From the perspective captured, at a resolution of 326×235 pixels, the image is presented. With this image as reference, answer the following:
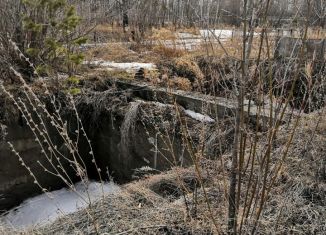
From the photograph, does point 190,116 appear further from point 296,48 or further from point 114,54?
point 114,54

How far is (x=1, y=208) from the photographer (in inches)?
246

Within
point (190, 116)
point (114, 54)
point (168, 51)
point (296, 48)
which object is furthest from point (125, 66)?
point (296, 48)

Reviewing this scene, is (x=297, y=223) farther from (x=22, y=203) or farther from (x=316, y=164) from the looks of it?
(x=22, y=203)

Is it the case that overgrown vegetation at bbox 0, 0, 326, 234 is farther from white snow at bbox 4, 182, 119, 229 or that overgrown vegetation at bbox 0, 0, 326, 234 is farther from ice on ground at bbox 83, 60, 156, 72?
white snow at bbox 4, 182, 119, 229

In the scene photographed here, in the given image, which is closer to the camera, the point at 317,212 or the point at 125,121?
the point at 317,212

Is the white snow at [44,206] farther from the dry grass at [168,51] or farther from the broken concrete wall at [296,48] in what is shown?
the dry grass at [168,51]

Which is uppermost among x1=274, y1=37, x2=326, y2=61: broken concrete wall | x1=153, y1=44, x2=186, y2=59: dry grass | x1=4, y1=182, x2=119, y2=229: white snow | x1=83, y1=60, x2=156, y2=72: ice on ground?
x1=274, y1=37, x2=326, y2=61: broken concrete wall

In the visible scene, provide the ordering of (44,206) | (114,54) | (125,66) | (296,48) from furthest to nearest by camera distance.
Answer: (114,54), (125,66), (44,206), (296,48)

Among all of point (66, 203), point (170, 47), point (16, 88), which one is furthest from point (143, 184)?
point (170, 47)

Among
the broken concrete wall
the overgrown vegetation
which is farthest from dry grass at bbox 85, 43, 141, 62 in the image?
the broken concrete wall

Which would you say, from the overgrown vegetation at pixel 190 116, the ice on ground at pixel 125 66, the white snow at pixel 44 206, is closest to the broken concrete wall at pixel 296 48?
the overgrown vegetation at pixel 190 116

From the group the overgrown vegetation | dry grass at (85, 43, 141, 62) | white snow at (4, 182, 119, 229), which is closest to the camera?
the overgrown vegetation

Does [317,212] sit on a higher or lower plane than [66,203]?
higher

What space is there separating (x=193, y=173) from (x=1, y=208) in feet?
13.5
